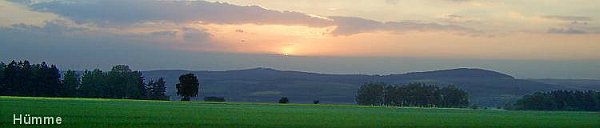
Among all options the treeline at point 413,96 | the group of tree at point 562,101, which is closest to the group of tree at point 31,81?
the treeline at point 413,96

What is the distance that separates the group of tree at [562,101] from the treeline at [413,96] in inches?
472

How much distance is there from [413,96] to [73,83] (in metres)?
65.7

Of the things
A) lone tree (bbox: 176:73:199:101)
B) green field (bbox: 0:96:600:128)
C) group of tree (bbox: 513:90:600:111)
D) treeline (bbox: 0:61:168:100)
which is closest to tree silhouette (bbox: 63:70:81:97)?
treeline (bbox: 0:61:168:100)

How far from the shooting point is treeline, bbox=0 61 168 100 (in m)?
138

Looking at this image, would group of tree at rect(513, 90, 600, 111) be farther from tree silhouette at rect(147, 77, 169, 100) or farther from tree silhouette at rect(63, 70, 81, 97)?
tree silhouette at rect(63, 70, 81, 97)

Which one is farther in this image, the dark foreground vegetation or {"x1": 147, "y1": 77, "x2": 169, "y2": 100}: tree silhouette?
{"x1": 147, "y1": 77, "x2": 169, "y2": 100}: tree silhouette

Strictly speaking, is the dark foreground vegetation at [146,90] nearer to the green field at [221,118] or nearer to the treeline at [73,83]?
the treeline at [73,83]

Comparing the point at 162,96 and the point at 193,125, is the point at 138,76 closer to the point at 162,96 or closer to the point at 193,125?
the point at 162,96

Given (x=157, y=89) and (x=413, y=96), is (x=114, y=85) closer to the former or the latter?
(x=157, y=89)

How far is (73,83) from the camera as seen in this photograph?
143 meters

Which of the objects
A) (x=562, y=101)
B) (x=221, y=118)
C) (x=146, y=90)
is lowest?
(x=562, y=101)

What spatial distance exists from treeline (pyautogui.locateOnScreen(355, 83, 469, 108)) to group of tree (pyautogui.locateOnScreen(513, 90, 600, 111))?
12.0m

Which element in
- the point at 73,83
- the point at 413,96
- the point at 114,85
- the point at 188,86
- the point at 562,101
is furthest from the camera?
the point at 413,96

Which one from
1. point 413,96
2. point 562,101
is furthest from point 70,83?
point 562,101
